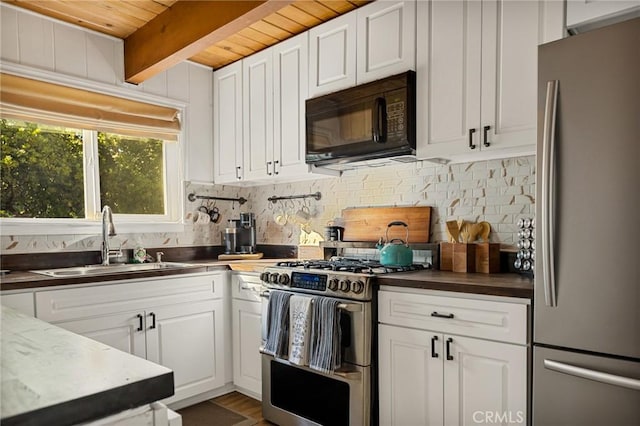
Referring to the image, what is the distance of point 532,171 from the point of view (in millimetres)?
2195

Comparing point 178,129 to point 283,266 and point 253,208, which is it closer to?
point 253,208

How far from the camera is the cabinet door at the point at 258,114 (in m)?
3.03

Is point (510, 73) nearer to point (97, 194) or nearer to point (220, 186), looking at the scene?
point (220, 186)

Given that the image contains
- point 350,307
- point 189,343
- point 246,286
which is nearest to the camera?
point 350,307

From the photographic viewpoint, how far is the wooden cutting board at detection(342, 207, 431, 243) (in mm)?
2564

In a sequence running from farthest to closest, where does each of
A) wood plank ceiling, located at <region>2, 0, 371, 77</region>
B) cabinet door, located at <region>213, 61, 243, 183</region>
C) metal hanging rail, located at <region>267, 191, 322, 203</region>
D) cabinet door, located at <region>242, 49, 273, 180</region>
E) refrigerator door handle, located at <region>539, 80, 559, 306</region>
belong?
cabinet door, located at <region>213, 61, 243, 183</region> → metal hanging rail, located at <region>267, 191, 322, 203</region> → cabinet door, located at <region>242, 49, 273, 180</region> → wood plank ceiling, located at <region>2, 0, 371, 77</region> → refrigerator door handle, located at <region>539, 80, 559, 306</region>

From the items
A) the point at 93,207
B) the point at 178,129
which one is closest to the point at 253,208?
the point at 178,129

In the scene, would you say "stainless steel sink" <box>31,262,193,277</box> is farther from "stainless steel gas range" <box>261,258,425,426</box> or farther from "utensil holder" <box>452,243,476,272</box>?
"utensil holder" <box>452,243,476,272</box>

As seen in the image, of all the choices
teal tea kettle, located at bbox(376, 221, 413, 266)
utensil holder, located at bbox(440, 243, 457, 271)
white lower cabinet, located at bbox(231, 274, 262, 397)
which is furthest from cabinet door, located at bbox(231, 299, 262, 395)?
utensil holder, located at bbox(440, 243, 457, 271)

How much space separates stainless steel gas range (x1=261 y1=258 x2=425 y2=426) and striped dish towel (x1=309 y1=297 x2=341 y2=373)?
0.03 metres

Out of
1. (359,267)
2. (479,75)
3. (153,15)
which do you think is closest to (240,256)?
(359,267)

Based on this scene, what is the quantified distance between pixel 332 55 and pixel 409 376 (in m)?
1.85

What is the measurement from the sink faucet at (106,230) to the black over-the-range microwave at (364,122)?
1322 mm

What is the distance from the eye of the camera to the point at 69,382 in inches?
28.3
